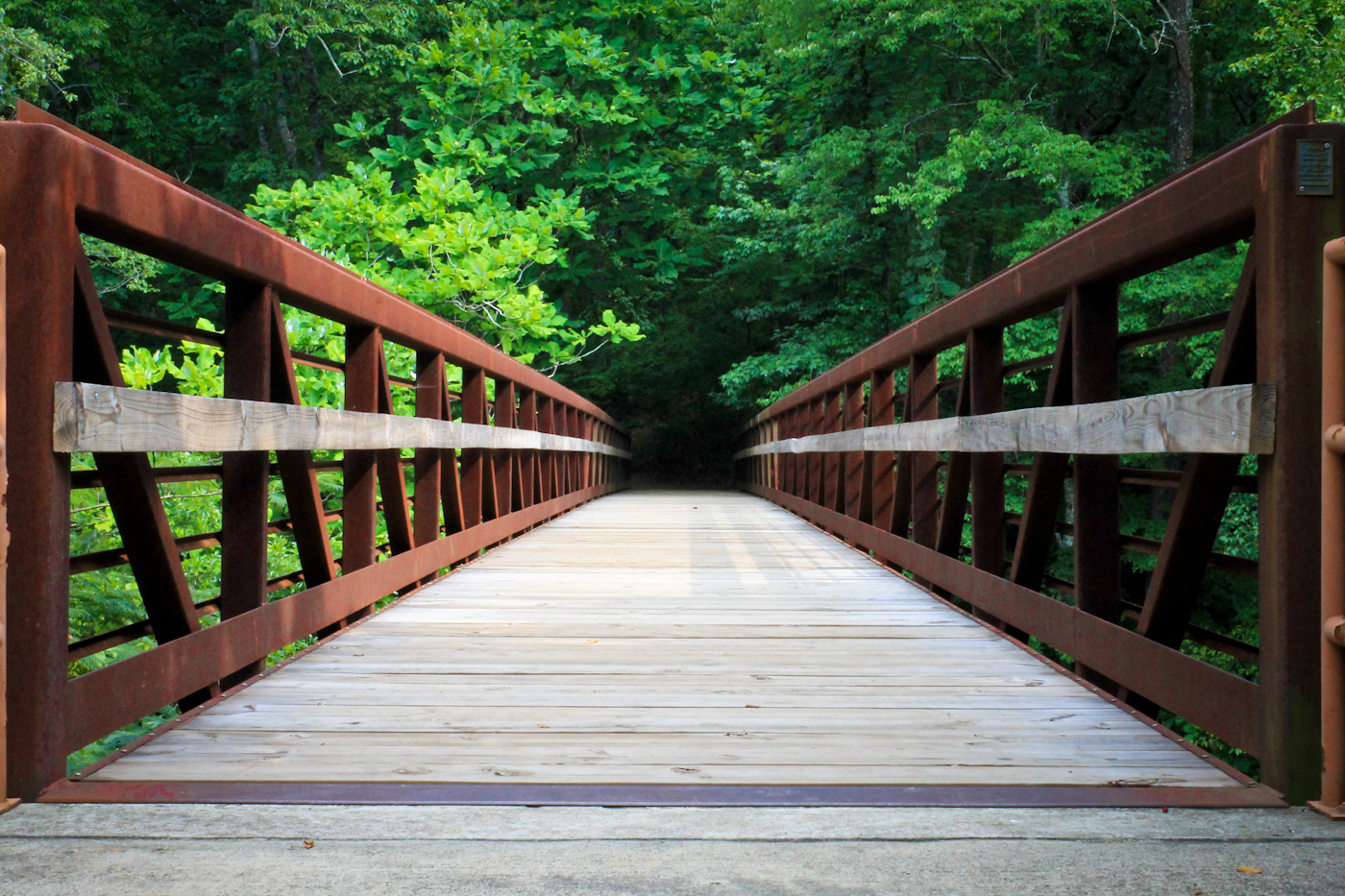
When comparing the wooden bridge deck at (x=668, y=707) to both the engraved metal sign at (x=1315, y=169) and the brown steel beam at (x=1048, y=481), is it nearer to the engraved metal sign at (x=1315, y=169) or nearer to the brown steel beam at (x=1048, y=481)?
the brown steel beam at (x=1048, y=481)

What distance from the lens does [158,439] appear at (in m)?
1.90

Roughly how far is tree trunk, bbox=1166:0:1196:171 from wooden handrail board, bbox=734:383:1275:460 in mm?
11831

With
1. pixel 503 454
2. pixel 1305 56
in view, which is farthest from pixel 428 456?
Answer: pixel 1305 56

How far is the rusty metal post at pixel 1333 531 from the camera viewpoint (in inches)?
64.4

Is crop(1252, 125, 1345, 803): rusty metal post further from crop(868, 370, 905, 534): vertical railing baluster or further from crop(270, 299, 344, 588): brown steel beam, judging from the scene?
crop(868, 370, 905, 534): vertical railing baluster

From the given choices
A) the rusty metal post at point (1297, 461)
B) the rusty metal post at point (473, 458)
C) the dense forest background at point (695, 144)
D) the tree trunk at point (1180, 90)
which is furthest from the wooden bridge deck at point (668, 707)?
the tree trunk at point (1180, 90)

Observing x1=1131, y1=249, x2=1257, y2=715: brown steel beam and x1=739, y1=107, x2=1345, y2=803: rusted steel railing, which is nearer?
x1=739, y1=107, x2=1345, y2=803: rusted steel railing

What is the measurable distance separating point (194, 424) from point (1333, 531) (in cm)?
201

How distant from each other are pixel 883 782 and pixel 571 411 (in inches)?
346

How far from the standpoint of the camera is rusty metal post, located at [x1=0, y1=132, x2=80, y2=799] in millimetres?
1692

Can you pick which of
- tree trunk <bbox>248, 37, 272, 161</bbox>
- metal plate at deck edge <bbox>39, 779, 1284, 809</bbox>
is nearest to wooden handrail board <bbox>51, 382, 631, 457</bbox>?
metal plate at deck edge <bbox>39, 779, 1284, 809</bbox>

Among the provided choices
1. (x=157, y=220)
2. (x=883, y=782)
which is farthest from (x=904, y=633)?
(x=157, y=220)

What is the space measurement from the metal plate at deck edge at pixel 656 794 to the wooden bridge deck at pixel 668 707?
0.03 metres

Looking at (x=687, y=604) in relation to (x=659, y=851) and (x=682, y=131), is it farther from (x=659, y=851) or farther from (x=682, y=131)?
(x=682, y=131)
